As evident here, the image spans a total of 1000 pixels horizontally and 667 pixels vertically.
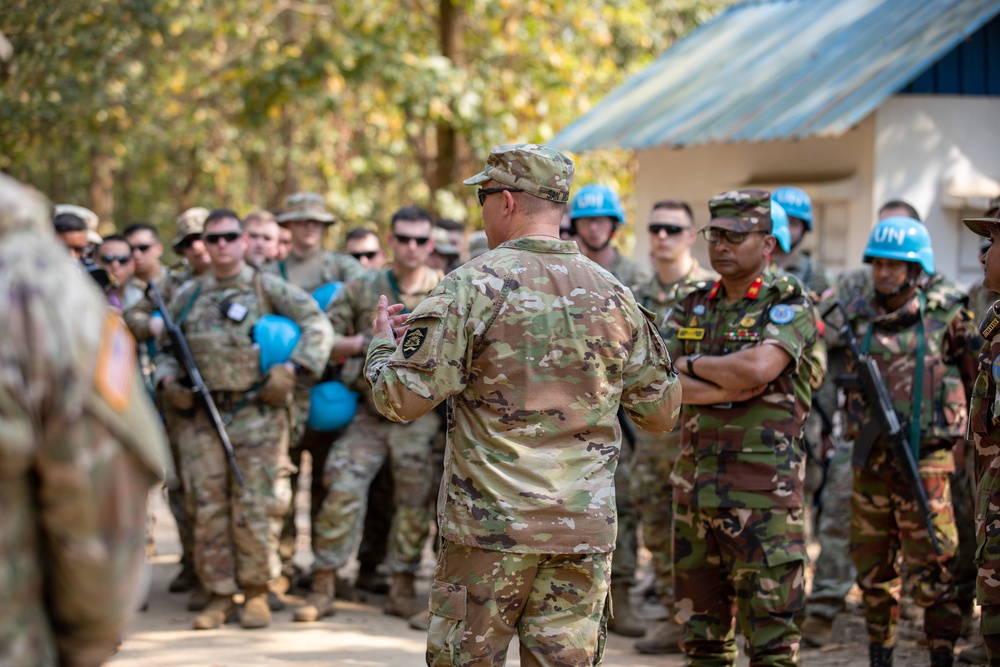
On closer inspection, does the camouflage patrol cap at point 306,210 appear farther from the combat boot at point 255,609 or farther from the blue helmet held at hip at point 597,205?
the combat boot at point 255,609

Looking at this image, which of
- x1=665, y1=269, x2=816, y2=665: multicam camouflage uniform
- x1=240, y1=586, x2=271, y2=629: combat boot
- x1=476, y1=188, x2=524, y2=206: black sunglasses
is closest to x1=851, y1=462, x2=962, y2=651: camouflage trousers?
x1=665, y1=269, x2=816, y2=665: multicam camouflage uniform

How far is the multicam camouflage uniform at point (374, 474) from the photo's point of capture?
703 cm

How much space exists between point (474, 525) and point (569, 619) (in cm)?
43

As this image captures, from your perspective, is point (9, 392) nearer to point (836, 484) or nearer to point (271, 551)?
point (271, 551)

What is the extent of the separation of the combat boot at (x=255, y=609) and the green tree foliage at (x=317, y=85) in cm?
636

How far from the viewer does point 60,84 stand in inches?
482

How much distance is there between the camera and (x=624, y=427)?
7.23 meters

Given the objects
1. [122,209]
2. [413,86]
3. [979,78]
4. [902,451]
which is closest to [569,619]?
[902,451]

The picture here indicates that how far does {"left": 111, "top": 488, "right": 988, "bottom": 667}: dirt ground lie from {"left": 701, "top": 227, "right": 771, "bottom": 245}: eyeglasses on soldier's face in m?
2.47

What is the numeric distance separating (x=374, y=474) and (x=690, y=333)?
2.72 m

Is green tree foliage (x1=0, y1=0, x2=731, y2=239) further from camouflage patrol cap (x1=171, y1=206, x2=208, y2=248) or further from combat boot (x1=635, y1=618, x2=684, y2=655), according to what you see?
combat boot (x1=635, y1=618, x2=684, y2=655)

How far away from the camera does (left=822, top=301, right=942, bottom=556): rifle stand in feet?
18.4

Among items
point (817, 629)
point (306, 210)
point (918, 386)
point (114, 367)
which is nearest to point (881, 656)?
point (817, 629)

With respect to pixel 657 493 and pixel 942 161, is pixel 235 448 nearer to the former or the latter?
pixel 657 493
